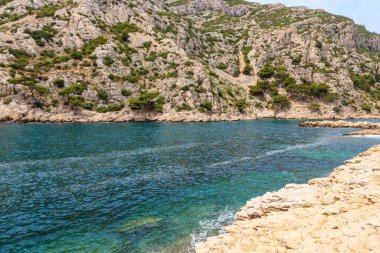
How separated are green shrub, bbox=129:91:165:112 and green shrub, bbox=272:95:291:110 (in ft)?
201

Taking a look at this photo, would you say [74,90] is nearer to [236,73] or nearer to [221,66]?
[221,66]

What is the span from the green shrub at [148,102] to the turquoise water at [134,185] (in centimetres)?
5525

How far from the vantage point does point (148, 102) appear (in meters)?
127

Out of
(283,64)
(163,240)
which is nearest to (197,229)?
(163,240)

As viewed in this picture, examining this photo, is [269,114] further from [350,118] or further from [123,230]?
[123,230]

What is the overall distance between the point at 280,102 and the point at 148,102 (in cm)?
7173

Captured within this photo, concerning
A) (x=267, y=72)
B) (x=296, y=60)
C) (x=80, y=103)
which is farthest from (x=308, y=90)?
(x=80, y=103)

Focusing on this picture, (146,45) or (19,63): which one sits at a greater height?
(146,45)

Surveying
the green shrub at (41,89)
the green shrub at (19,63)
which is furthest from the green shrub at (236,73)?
the green shrub at (19,63)

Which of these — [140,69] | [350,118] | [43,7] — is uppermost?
[43,7]

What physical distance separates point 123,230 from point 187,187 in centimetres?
1307

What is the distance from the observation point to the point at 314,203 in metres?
21.4

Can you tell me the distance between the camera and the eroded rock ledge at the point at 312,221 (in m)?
14.6

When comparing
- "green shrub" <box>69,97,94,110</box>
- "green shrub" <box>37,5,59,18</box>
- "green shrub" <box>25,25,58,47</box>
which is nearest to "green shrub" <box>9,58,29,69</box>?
"green shrub" <box>25,25,58,47</box>
